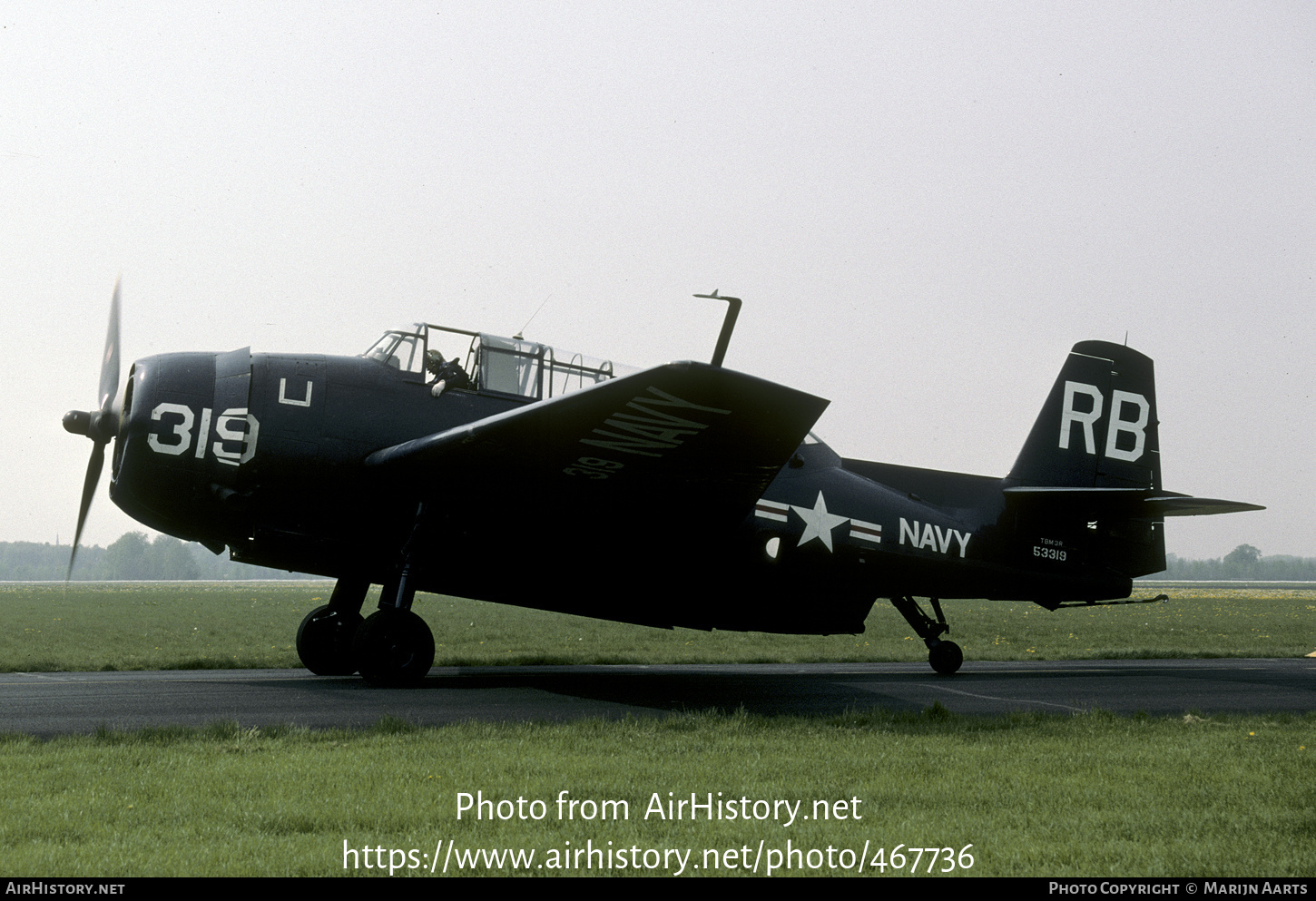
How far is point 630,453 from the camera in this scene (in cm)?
954

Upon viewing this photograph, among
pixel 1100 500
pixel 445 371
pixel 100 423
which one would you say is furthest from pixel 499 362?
pixel 1100 500

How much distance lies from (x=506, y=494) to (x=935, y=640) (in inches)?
278

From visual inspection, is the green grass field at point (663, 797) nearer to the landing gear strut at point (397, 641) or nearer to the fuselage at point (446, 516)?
the landing gear strut at point (397, 641)

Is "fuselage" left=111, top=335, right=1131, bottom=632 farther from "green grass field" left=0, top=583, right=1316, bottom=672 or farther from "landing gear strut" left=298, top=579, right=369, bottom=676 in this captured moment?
"green grass field" left=0, top=583, right=1316, bottom=672

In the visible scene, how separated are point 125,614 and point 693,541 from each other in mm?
25646

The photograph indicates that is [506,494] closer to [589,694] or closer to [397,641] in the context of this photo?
[397,641]

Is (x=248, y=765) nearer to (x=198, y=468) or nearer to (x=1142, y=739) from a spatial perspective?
(x=198, y=468)

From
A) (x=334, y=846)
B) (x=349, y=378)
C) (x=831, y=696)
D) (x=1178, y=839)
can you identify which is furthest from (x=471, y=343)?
(x=1178, y=839)

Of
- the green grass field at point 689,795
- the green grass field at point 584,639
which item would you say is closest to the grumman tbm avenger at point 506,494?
the green grass field at point 689,795

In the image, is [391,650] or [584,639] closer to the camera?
[391,650]

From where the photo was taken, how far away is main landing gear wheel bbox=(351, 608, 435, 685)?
35.1 ft

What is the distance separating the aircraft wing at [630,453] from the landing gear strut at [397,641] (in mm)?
834

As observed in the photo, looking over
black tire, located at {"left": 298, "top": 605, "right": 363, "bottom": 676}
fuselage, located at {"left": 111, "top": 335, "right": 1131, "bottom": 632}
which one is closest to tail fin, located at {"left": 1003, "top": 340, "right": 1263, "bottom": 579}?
fuselage, located at {"left": 111, "top": 335, "right": 1131, "bottom": 632}

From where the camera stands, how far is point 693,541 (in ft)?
37.6
